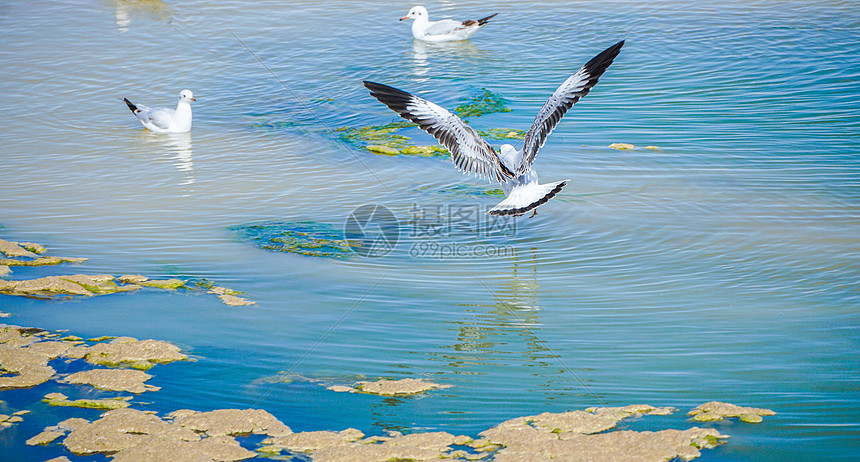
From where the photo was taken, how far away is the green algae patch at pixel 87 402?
3990 mm

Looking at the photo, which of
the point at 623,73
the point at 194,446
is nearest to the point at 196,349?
the point at 194,446

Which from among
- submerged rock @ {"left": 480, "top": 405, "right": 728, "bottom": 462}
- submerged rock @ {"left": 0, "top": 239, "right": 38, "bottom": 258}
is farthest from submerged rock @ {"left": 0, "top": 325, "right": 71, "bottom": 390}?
submerged rock @ {"left": 480, "top": 405, "right": 728, "bottom": 462}

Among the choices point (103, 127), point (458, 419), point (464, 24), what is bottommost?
point (458, 419)

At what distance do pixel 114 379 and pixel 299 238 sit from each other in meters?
2.73

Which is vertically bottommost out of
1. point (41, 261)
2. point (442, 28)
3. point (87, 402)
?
point (87, 402)

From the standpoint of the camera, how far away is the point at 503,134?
9.62 meters

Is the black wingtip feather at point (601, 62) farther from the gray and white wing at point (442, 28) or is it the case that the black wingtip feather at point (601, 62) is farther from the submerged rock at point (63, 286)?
the gray and white wing at point (442, 28)

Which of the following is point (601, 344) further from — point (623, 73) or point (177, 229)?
point (623, 73)

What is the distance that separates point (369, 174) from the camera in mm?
8625

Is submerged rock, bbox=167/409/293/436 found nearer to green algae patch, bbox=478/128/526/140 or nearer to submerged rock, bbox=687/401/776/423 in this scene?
submerged rock, bbox=687/401/776/423

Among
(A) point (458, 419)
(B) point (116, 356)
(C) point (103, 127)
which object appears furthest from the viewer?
(C) point (103, 127)

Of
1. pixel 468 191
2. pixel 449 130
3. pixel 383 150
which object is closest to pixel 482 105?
pixel 383 150

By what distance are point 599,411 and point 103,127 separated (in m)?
8.98

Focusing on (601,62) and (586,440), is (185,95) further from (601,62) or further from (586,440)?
(586,440)
